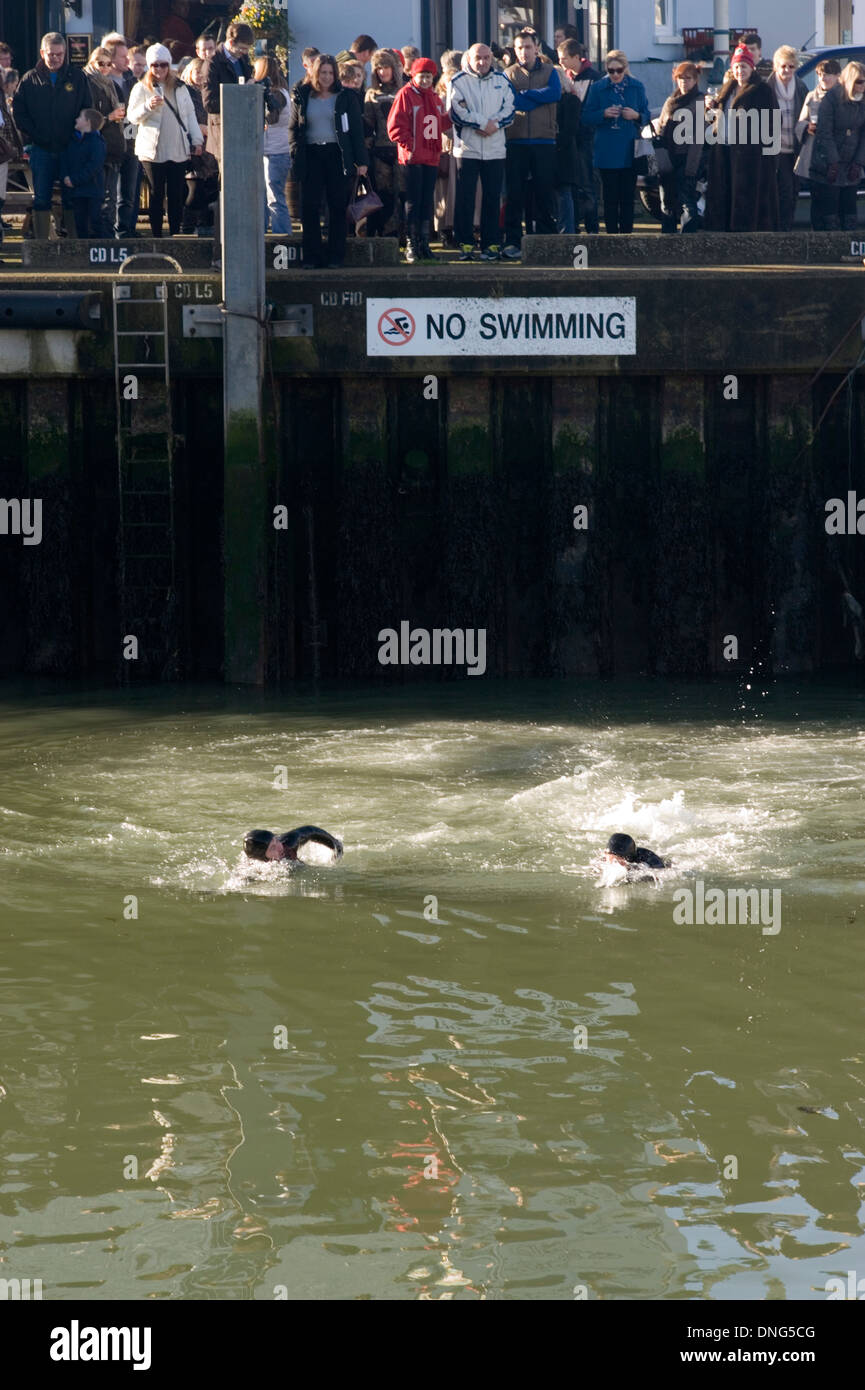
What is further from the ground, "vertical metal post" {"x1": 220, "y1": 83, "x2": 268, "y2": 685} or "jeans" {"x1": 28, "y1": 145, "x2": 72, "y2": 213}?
"jeans" {"x1": 28, "y1": 145, "x2": 72, "y2": 213}

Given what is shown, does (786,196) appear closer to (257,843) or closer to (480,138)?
(480,138)

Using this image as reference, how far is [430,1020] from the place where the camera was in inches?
392

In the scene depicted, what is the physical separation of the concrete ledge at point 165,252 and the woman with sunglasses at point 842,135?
16.0 ft

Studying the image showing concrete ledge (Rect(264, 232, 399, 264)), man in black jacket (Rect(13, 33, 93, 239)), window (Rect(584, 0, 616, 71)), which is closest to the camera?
concrete ledge (Rect(264, 232, 399, 264))

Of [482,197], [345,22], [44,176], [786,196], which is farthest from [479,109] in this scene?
[345,22]

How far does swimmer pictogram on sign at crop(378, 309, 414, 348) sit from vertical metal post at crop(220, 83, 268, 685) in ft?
3.62

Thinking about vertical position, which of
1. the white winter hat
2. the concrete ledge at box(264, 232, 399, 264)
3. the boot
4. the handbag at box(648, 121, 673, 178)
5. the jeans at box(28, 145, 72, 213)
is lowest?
the concrete ledge at box(264, 232, 399, 264)

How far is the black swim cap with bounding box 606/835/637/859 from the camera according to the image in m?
12.1

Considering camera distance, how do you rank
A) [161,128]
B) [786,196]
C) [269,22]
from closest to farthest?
[161,128] < [786,196] < [269,22]

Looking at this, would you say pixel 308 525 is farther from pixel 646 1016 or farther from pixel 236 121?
pixel 646 1016

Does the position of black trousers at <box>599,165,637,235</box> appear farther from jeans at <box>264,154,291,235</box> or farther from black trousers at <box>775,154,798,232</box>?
jeans at <box>264,154,291,235</box>

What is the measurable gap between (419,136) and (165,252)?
2.84 metres

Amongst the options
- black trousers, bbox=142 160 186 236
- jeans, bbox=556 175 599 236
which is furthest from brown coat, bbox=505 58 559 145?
black trousers, bbox=142 160 186 236
